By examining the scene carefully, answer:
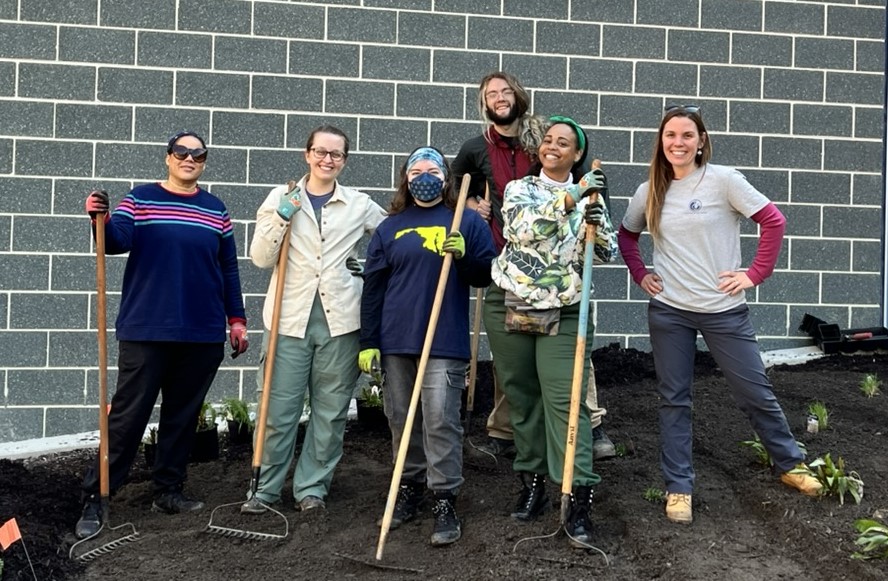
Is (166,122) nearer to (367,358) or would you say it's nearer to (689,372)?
(367,358)

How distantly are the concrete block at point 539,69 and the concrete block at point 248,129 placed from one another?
5.15 ft

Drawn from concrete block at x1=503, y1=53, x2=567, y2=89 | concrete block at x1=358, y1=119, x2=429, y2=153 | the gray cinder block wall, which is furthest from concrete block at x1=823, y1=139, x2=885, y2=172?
concrete block at x1=358, y1=119, x2=429, y2=153

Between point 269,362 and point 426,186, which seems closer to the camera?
point 426,186

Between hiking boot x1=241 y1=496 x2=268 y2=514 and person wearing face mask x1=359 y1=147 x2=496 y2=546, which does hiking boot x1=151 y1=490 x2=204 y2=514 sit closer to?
hiking boot x1=241 y1=496 x2=268 y2=514

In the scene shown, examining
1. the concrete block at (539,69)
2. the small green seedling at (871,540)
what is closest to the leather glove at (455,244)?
the small green seedling at (871,540)

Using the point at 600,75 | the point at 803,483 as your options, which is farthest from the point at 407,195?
the point at 600,75

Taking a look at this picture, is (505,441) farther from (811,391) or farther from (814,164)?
(814,164)

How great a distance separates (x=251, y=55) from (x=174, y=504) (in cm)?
304

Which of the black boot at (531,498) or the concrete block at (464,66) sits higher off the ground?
the concrete block at (464,66)

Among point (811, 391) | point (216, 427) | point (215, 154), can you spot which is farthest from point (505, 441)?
point (215, 154)

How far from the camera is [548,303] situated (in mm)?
3885

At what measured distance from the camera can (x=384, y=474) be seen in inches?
193

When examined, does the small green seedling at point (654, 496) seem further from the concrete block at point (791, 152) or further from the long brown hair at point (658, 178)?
the concrete block at point (791, 152)

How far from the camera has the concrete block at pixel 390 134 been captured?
20.7 ft
